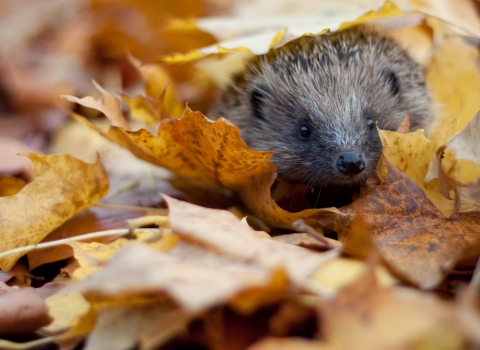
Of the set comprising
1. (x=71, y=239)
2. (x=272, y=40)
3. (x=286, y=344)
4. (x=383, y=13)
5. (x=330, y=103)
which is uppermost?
(x=383, y=13)

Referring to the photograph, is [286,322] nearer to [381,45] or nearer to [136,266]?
[136,266]

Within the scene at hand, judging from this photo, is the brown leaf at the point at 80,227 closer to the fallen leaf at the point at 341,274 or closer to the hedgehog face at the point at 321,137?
the hedgehog face at the point at 321,137

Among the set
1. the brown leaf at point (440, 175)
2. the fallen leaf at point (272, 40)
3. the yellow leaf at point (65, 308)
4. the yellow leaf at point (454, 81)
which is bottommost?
the yellow leaf at point (65, 308)

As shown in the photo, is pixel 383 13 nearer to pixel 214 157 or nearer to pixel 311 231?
pixel 214 157

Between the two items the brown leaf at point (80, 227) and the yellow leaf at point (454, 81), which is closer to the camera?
the brown leaf at point (80, 227)

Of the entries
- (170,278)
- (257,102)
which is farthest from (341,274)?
(257,102)

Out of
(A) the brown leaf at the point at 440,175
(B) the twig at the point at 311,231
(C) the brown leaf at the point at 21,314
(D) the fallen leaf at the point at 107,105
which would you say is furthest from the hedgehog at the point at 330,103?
(C) the brown leaf at the point at 21,314
